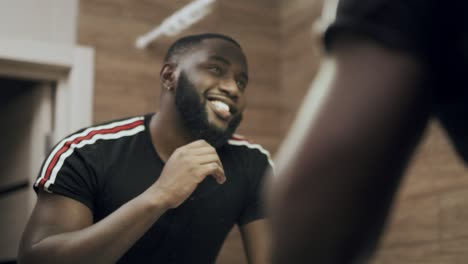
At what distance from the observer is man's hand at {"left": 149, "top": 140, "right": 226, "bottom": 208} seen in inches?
50.9

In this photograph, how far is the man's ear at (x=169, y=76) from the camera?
66.5 inches

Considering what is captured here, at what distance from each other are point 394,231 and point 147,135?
2.89 ft

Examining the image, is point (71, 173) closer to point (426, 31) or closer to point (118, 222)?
point (118, 222)

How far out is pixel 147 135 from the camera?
1.61 meters

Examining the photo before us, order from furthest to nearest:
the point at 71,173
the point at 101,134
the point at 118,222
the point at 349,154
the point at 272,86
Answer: the point at 272,86 → the point at 101,134 → the point at 71,173 → the point at 118,222 → the point at 349,154

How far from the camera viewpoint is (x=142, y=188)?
4.87ft

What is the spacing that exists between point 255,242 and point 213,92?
40 cm

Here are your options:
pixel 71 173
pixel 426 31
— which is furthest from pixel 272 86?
pixel 426 31

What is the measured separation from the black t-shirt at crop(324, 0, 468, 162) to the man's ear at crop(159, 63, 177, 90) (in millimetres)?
1336

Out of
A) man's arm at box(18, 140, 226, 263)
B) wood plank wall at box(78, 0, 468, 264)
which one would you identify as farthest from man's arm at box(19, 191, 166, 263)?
wood plank wall at box(78, 0, 468, 264)

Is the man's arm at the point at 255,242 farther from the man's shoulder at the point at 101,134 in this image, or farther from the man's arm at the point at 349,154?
the man's arm at the point at 349,154

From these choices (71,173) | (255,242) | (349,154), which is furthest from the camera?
(255,242)

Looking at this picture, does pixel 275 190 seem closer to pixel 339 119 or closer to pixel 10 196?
pixel 339 119

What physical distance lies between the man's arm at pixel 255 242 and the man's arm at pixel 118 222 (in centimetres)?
36
